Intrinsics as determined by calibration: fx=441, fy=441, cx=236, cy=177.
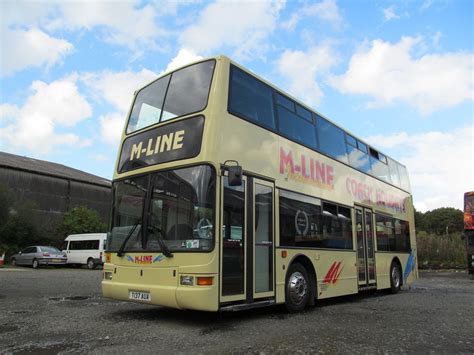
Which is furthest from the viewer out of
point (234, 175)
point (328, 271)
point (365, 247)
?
point (365, 247)

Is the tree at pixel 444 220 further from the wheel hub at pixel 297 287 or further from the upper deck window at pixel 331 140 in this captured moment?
the wheel hub at pixel 297 287

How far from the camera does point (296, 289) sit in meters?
8.56

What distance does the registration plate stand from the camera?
7.12m

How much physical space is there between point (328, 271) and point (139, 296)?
4.44 m

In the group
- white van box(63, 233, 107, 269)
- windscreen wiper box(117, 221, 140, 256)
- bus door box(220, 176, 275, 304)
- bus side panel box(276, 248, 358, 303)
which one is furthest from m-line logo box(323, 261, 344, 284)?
white van box(63, 233, 107, 269)

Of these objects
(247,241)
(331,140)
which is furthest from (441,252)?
(247,241)

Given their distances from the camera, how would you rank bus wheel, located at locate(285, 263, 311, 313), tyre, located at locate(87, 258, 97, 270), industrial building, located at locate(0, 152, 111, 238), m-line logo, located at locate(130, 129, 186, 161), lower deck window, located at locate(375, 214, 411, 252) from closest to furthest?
m-line logo, located at locate(130, 129, 186, 161)
bus wheel, located at locate(285, 263, 311, 313)
lower deck window, located at locate(375, 214, 411, 252)
tyre, located at locate(87, 258, 97, 270)
industrial building, located at locate(0, 152, 111, 238)

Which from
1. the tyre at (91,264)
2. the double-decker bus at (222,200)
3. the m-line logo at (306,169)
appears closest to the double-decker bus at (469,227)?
the double-decker bus at (222,200)

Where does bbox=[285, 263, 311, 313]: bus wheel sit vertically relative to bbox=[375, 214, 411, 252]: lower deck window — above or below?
below

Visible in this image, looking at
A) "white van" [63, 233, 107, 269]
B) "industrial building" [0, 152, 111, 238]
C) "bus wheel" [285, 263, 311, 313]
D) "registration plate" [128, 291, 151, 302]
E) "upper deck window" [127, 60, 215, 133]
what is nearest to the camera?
"registration plate" [128, 291, 151, 302]

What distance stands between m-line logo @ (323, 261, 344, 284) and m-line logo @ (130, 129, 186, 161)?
14.9 feet

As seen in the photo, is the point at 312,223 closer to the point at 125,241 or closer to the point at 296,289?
the point at 296,289

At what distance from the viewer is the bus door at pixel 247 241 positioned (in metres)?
7.02

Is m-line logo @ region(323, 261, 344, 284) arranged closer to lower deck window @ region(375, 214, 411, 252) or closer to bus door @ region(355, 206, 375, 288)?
bus door @ region(355, 206, 375, 288)
